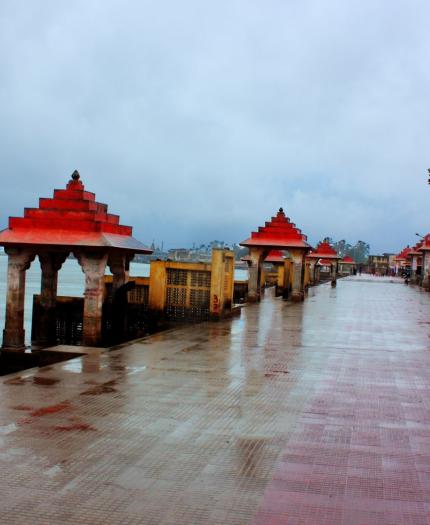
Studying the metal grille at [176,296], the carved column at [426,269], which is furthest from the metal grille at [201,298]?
the carved column at [426,269]

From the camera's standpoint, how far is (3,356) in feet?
50.1

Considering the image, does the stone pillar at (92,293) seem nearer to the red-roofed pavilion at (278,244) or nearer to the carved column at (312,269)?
the red-roofed pavilion at (278,244)

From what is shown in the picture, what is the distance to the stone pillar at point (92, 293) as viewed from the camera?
15227mm

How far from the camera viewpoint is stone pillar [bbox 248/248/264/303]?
2833 centimetres

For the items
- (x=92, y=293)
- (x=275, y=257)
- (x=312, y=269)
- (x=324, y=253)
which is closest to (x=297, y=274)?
(x=275, y=257)

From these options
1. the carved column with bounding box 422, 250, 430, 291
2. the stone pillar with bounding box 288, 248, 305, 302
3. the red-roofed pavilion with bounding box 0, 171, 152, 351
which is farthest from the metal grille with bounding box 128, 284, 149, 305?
the carved column with bounding box 422, 250, 430, 291

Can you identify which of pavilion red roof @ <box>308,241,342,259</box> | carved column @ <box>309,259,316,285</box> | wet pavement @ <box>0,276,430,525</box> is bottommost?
wet pavement @ <box>0,276,430,525</box>

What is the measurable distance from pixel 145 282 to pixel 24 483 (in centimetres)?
1507

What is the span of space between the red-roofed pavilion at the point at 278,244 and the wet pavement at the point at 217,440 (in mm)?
16562

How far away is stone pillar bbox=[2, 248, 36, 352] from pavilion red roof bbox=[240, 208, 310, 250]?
47.4ft

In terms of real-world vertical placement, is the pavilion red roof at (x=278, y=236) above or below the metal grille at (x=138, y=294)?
above

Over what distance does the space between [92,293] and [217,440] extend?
9223mm

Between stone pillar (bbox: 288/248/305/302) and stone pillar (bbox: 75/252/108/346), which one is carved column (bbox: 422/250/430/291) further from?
stone pillar (bbox: 75/252/108/346)

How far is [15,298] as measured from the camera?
15672 mm
